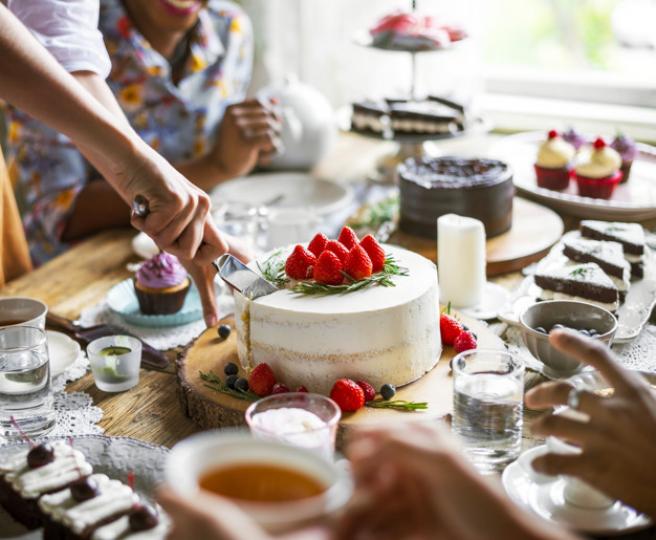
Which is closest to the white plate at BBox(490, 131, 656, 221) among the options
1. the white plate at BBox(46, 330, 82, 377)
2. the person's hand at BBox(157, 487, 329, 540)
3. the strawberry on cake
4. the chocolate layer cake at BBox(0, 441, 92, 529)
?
the strawberry on cake

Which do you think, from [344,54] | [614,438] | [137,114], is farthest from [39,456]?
[344,54]

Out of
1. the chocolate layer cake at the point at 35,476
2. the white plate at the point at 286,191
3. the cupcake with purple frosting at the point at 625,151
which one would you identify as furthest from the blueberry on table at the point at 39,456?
the cupcake with purple frosting at the point at 625,151

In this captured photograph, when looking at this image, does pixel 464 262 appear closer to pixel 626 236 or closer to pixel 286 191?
pixel 626 236

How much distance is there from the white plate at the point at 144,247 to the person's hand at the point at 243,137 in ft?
1.77

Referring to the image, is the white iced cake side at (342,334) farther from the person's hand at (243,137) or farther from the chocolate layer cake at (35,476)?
the person's hand at (243,137)

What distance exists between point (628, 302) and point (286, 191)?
126cm

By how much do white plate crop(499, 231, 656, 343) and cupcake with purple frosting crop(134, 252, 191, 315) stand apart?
0.71 meters

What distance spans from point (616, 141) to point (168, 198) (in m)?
1.69

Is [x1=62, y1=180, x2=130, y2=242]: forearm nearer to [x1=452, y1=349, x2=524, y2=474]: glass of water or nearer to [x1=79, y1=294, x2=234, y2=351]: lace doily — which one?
[x1=79, y1=294, x2=234, y2=351]: lace doily

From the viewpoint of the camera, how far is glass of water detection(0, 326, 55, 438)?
59.1 inches

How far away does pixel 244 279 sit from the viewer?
1.64 meters

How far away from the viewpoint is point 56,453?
4.25ft

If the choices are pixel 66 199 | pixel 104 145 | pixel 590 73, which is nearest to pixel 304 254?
pixel 104 145

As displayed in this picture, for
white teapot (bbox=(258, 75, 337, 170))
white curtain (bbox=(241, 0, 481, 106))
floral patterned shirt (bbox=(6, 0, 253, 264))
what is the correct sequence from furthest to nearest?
white curtain (bbox=(241, 0, 481, 106)), white teapot (bbox=(258, 75, 337, 170)), floral patterned shirt (bbox=(6, 0, 253, 264))
